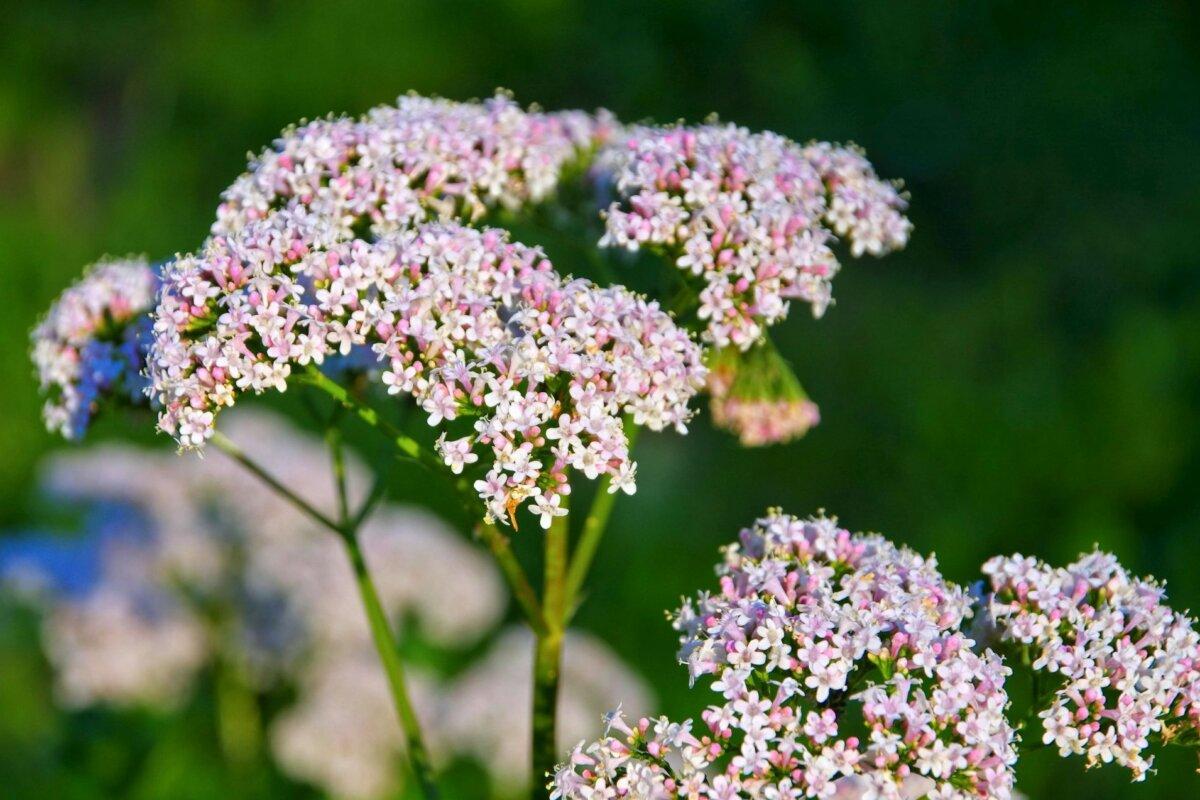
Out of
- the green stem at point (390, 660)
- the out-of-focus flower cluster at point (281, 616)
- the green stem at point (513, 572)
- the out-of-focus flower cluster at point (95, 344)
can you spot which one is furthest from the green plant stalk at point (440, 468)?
the out-of-focus flower cluster at point (281, 616)

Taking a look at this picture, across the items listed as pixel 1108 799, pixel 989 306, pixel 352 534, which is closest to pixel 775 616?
pixel 352 534

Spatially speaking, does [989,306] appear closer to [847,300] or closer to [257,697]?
[847,300]

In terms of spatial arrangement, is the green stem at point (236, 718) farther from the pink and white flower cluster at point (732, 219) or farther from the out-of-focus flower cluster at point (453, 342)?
the pink and white flower cluster at point (732, 219)

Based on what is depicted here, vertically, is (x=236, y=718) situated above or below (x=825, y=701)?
above

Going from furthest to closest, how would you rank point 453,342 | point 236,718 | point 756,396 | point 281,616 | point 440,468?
1. point 236,718
2. point 281,616
3. point 756,396
4. point 440,468
5. point 453,342

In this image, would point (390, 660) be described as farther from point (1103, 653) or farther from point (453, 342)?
point (1103, 653)

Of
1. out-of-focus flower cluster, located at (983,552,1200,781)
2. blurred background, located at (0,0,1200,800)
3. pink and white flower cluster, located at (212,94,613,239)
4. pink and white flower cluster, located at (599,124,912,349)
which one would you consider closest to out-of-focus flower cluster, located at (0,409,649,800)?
blurred background, located at (0,0,1200,800)

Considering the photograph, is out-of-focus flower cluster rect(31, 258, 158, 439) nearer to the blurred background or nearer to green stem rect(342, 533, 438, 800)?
green stem rect(342, 533, 438, 800)

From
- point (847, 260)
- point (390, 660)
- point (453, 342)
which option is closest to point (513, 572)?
point (390, 660)
